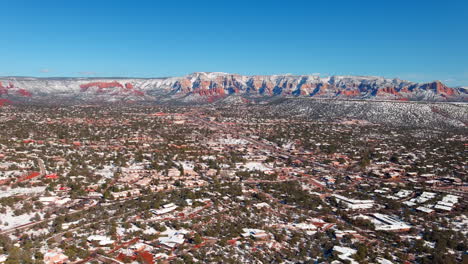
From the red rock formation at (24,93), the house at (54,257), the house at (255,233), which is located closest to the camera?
the house at (54,257)

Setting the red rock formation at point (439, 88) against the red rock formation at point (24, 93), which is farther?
the red rock formation at point (439, 88)

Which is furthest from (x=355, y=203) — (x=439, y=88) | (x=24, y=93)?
(x=24, y=93)

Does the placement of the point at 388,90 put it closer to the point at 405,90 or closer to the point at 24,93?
the point at 405,90

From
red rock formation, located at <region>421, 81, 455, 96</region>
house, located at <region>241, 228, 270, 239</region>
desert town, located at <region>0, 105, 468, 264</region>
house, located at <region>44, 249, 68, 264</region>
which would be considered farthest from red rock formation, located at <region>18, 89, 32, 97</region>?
red rock formation, located at <region>421, 81, 455, 96</region>

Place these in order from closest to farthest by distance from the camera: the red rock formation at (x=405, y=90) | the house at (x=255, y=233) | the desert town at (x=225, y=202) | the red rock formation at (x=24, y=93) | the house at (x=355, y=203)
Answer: the desert town at (x=225, y=202) < the house at (x=255, y=233) < the house at (x=355, y=203) < the red rock formation at (x=24, y=93) < the red rock formation at (x=405, y=90)

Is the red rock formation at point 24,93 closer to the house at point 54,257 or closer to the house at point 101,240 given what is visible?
the house at point 101,240

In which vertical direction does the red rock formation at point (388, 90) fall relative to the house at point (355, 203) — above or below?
above

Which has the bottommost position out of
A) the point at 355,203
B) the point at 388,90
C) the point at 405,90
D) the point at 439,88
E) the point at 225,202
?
the point at 225,202

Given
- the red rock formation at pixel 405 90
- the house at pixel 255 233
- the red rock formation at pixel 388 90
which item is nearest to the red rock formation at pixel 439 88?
the red rock formation at pixel 405 90

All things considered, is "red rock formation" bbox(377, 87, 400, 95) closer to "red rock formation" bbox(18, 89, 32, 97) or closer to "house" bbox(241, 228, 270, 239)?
"house" bbox(241, 228, 270, 239)

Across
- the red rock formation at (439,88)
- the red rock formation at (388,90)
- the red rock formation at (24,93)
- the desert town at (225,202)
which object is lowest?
the desert town at (225,202)

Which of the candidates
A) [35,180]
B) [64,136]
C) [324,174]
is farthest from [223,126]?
[35,180]

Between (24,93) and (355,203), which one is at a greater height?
(24,93)
